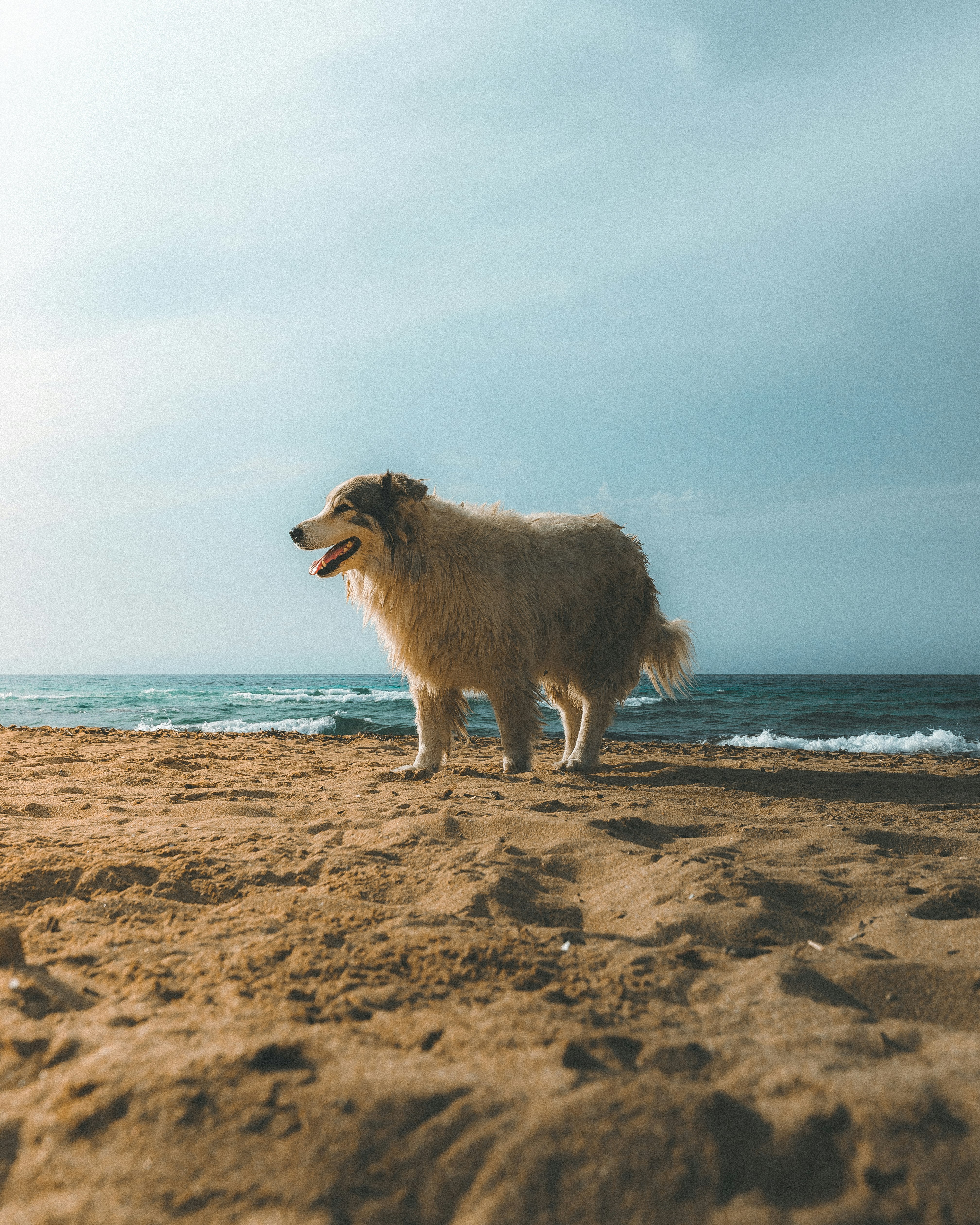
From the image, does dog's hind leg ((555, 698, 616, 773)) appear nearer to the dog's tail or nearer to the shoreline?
the dog's tail

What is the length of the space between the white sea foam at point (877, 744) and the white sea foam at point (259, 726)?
6623 mm

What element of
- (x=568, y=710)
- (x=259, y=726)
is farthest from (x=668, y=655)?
(x=259, y=726)

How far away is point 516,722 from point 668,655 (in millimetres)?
1946

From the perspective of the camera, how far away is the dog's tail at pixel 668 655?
269 inches

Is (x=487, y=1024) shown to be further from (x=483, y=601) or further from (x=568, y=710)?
(x=568, y=710)

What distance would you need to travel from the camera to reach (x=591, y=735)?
6.20 metres

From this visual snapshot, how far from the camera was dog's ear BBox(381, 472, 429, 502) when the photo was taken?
5496mm

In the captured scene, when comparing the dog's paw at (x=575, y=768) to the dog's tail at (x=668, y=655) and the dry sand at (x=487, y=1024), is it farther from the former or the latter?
the dry sand at (x=487, y=1024)

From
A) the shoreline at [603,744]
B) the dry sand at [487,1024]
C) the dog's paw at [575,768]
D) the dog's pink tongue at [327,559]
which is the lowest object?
the shoreline at [603,744]

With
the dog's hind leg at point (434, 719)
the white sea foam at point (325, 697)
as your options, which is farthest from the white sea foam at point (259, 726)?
the dog's hind leg at point (434, 719)

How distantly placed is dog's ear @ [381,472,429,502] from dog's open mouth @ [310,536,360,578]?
0.42 m

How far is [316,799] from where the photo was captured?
433 cm

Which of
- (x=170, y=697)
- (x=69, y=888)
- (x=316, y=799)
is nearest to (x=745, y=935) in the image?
(x=69, y=888)

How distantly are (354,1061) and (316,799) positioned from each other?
9.72 ft
